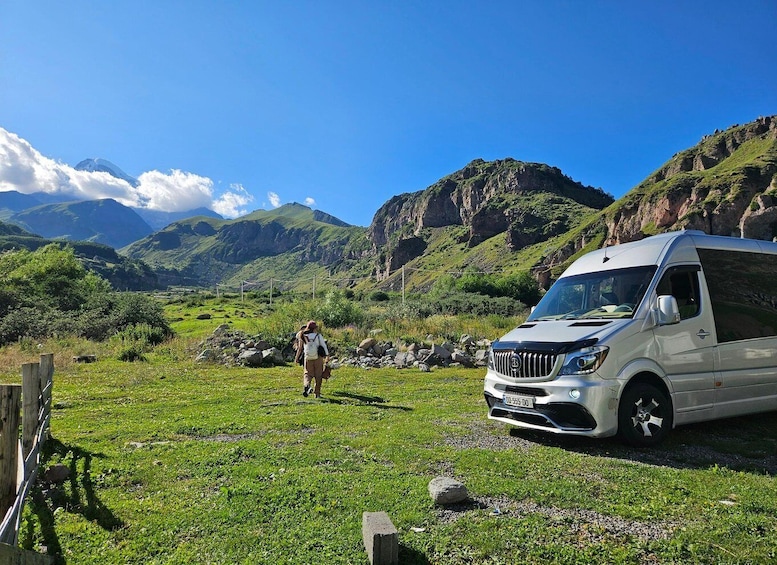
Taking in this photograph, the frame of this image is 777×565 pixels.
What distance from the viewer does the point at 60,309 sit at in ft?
114

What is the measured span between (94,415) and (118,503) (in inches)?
236

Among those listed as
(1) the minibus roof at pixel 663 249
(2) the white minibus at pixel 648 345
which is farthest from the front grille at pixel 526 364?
(1) the minibus roof at pixel 663 249

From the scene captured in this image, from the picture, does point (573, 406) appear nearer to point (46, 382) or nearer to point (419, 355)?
point (46, 382)

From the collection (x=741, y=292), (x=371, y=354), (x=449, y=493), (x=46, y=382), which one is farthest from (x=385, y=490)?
(x=371, y=354)

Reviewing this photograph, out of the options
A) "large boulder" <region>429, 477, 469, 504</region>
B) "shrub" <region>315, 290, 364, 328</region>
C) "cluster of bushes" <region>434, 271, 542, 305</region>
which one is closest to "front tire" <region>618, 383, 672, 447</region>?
"large boulder" <region>429, 477, 469, 504</region>

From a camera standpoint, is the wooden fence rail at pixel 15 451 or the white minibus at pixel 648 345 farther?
the white minibus at pixel 648 345

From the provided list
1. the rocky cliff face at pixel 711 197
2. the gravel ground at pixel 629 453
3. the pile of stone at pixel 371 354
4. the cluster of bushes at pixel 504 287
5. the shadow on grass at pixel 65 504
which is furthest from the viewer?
the rocky cliff face at pixel 711 197

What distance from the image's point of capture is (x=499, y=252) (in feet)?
513

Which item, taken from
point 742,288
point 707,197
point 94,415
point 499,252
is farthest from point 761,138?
point 94,415

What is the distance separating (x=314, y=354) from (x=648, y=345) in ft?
26.0

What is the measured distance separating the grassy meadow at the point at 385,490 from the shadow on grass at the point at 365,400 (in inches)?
33.8

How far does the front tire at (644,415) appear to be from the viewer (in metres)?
6.64

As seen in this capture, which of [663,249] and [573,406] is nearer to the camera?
[573,406]

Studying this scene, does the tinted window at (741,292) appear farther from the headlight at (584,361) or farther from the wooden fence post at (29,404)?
the wooden fence post at (29,404)
